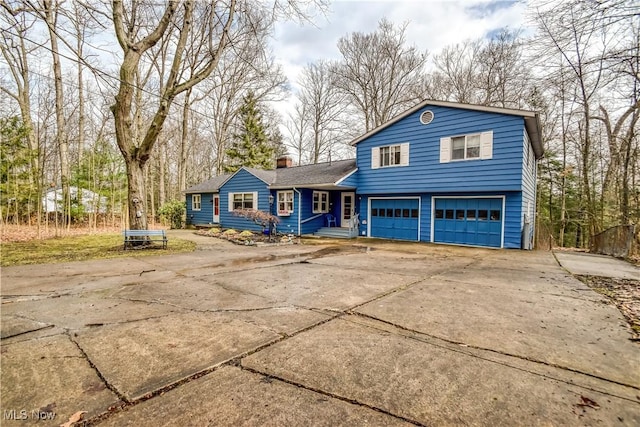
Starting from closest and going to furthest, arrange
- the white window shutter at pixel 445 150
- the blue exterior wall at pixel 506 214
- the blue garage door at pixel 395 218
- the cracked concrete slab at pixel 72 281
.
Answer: the cracked concrete slab at pixel 72 281 < the blue exterior wall at pixel 506 214 < the white window shutter at pixel 445 150 < the blue garage door at pixel 395 218

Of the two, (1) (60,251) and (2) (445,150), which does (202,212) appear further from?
(2) (445,150)

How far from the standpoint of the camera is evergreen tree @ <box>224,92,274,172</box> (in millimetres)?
25406

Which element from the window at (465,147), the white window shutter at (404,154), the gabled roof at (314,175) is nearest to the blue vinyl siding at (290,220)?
the gabled roof at (314,175)

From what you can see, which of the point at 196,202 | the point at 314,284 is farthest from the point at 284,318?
the point at 196,202

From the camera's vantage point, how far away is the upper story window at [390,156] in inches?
490

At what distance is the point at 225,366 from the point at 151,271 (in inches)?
184

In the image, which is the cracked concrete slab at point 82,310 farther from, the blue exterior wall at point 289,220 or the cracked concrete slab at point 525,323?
the blue exterior wall at point 289,220

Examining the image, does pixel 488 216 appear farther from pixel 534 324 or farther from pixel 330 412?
pixel 330 412

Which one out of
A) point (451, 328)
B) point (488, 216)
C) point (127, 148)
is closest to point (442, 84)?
point (488, 216)

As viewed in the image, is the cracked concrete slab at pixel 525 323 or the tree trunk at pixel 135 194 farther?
the tree trunk at pixel 135 194

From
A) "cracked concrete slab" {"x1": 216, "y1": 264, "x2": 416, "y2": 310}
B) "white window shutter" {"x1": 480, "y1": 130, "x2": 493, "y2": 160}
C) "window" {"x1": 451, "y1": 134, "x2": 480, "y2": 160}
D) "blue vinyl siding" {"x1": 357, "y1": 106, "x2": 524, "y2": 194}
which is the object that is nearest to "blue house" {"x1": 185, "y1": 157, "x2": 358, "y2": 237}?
"blue vinyl siding" {"x1": 357, "y1": 106, "x2": 524, "y2": 194}

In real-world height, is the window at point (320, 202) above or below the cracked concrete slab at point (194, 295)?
above

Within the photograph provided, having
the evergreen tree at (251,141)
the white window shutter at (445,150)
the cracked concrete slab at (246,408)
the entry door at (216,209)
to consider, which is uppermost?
the evergreen tree at (251,141)

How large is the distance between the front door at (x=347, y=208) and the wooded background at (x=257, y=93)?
705 cm
